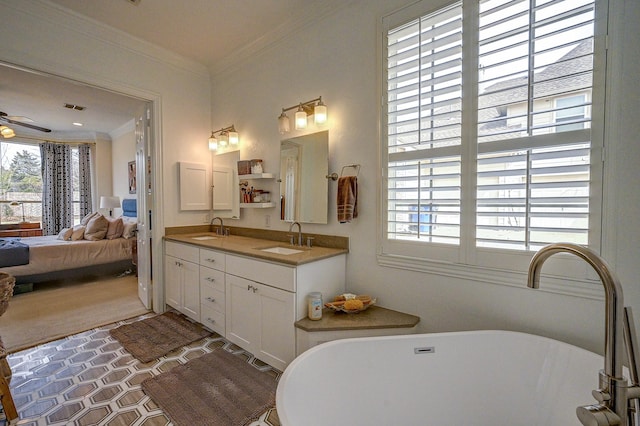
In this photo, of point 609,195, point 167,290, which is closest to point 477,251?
point 609,195

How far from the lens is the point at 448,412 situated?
1331mm

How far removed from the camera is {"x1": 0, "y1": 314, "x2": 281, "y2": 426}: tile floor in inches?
61.8

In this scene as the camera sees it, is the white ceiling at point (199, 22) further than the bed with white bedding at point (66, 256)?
No

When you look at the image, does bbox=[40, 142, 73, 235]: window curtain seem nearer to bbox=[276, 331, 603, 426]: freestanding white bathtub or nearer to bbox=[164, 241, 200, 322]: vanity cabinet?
bbox=[164, 241, 200, 322]: vanity cabinet

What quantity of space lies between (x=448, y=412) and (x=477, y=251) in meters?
0.85

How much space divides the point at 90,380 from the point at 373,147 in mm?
2563

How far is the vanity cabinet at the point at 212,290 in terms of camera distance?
2.34 m

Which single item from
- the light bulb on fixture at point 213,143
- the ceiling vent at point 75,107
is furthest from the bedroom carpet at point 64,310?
the ceiling vent at point 75,107

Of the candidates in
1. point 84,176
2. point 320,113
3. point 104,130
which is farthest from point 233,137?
point 84,176

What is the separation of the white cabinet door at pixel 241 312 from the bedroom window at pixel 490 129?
Answer: 1043 millimetres

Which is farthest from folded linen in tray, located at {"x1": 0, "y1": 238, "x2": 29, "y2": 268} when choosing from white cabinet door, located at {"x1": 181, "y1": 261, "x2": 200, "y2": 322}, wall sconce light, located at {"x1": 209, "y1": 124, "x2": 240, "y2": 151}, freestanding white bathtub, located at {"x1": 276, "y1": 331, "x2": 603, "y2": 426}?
freestanding white bathtub, located at {"x1": 276, "y1": 331, "x2": 603, "y2": 426}

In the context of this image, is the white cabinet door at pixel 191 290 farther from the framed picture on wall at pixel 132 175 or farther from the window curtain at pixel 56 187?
the window curtain at pixel 56 187

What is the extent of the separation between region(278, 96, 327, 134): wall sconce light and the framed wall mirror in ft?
0.35

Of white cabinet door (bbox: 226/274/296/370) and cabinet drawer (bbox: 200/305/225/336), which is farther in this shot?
cabinet drawer (bbox: 200/305/225/336)
